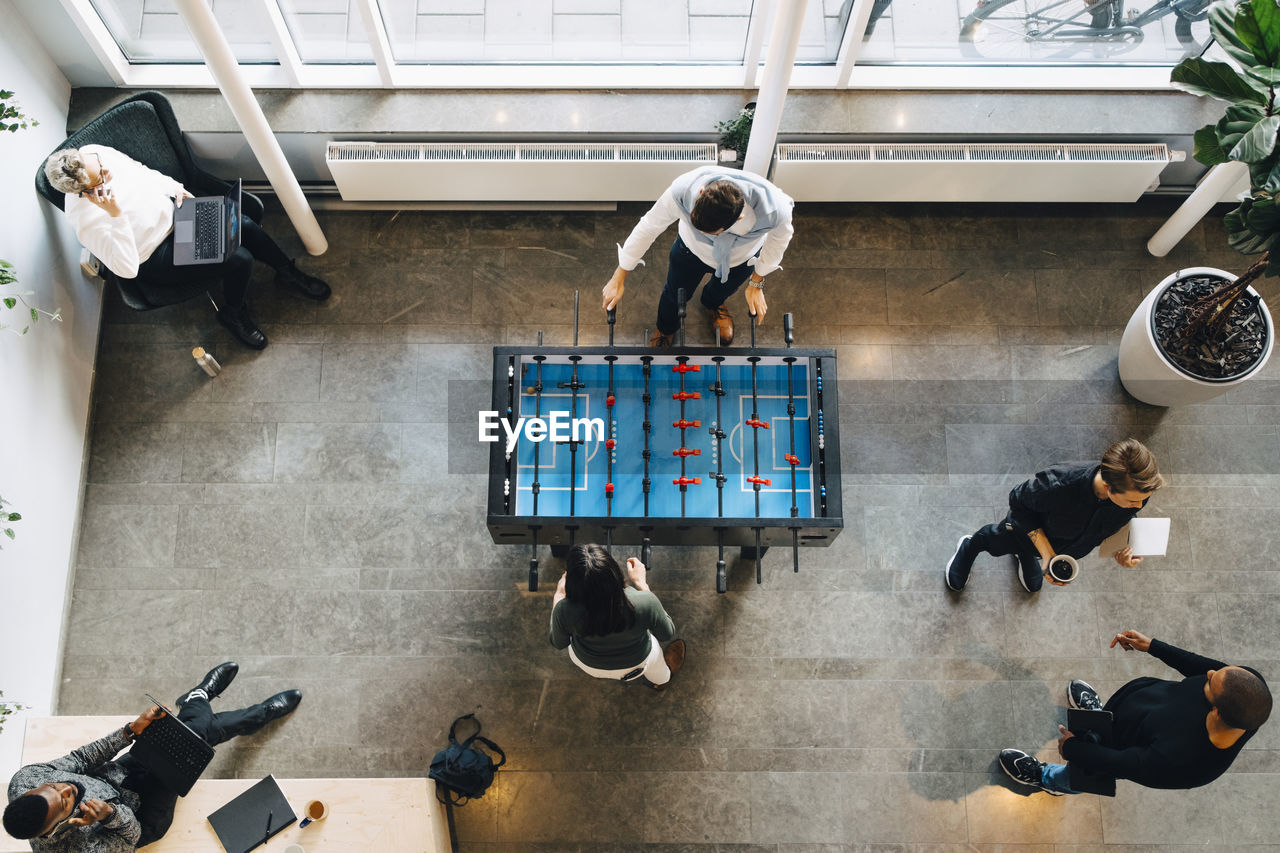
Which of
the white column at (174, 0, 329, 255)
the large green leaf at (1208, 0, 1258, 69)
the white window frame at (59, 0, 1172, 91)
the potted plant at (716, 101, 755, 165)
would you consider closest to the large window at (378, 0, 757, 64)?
the white window frame at (59, 0, 1172, 91)

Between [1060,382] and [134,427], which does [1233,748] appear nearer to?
[1060,382]

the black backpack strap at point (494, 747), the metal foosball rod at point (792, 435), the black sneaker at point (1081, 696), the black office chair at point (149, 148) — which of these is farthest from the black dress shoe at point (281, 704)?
the black sneaker at point (1081, 696)

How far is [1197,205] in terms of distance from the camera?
14.3 feet

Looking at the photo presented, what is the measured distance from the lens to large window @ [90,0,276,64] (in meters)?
4.12

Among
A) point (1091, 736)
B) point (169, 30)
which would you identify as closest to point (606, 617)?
point (1091, 736)

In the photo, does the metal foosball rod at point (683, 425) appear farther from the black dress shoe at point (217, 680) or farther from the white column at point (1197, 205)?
the white column at point (1197, 205)

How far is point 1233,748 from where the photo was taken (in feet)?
10.2

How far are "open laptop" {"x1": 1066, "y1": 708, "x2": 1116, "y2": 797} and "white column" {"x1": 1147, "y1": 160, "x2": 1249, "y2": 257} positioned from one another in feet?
8.67

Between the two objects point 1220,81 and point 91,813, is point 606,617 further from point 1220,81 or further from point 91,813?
point 1220,81

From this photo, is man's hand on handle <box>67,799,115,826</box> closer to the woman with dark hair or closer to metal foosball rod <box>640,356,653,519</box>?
the woman with dark hair

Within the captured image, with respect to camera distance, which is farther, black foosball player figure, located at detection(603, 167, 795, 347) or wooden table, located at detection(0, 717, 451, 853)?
wooden table, located at detection(0, 717, 451, 853)

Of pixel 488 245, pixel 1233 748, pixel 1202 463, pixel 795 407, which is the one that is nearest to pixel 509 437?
pixel 795 407

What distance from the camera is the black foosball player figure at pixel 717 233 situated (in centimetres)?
320

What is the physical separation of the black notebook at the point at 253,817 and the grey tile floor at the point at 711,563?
1.60 ft
